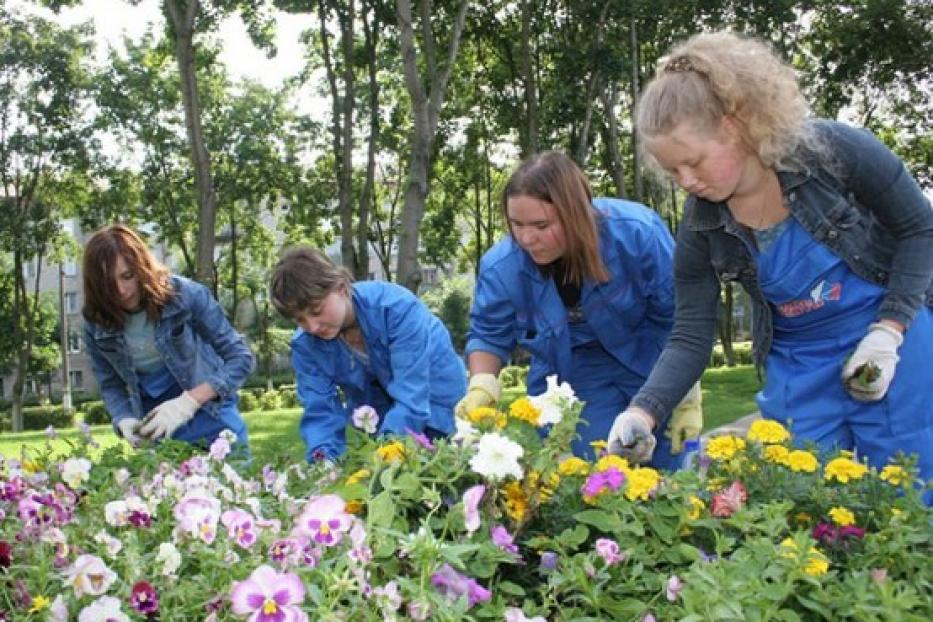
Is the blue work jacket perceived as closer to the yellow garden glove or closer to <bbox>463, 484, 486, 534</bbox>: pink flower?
the yellow garden glove

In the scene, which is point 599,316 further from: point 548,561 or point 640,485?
point 548,561

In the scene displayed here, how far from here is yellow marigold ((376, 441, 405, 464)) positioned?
1.83m

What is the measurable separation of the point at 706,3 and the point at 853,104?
4.56 metres

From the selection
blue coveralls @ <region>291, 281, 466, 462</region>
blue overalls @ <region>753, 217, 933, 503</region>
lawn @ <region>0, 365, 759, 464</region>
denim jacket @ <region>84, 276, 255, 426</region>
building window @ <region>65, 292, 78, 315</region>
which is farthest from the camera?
building window @ <region>65, 292, 78, 315</region>

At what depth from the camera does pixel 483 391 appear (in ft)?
9.62

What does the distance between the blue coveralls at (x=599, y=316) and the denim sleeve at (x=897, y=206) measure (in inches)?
36.3

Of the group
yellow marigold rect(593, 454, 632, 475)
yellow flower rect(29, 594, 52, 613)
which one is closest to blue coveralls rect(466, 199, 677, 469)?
yellow marigold rect(593, 454, 632, 475)

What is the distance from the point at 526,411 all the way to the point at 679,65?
3.16 feet

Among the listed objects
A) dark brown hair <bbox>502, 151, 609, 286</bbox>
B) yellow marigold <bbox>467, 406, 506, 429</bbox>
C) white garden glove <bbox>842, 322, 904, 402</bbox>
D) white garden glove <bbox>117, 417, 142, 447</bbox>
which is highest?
dark brown hair <bbox>502, 151, 609, 286</bbox>

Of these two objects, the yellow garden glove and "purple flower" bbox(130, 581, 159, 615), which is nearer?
"purple flower" bbox(130, 581, 159, 615)

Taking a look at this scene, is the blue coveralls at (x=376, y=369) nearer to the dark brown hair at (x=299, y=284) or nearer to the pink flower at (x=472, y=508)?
the dark brown hair at (x=299, y=284)

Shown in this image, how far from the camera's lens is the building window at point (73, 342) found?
177ft

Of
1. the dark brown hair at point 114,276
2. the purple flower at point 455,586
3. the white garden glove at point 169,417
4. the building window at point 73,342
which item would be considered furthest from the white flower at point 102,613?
the building window at point 73,342

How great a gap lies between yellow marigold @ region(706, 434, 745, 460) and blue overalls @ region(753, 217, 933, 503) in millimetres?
451
